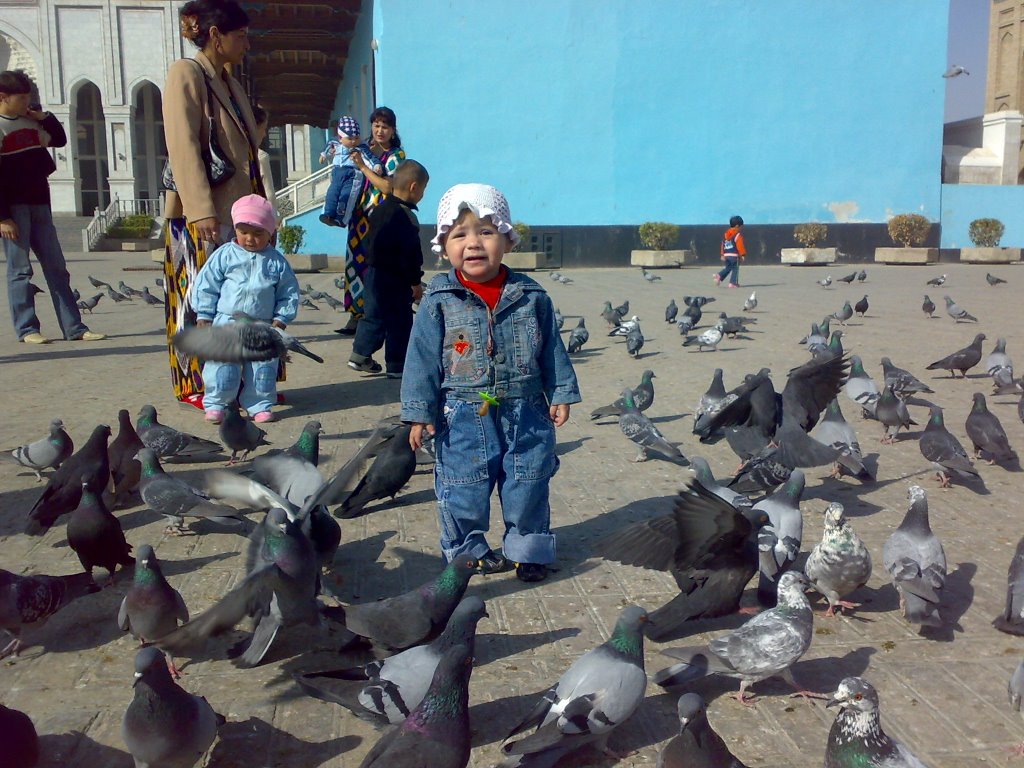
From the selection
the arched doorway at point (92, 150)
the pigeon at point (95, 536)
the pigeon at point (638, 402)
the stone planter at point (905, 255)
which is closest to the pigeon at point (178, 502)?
the pigeon at point (95, 536)

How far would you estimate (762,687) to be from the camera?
2975mm

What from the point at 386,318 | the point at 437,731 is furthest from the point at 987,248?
the point at 437,731

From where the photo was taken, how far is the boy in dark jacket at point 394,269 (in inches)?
284

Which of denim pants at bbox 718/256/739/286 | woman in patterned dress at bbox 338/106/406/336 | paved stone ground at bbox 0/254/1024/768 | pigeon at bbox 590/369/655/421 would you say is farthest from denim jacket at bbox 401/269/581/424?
denim pants at bbox 718/256/739/286

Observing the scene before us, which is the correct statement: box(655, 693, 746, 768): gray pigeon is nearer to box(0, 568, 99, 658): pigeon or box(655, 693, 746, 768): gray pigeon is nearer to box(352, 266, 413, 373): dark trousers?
box(0, 568, 99, 658): pigeon

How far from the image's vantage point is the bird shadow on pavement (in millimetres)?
2504

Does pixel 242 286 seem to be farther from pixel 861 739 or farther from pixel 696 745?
pixel 861 739

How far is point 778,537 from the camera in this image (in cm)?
374

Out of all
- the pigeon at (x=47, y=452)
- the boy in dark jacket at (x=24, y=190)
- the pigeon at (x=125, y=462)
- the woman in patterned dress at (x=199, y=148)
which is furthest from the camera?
the boy in dark jacket at (x=24, y=190)

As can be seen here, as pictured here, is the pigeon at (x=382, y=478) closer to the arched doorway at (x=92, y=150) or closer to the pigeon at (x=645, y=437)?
the pigeon at (x=645, y=437)

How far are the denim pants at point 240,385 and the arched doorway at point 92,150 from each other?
122ft

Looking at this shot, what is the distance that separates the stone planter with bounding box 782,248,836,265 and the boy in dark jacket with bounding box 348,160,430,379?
18.4 meters

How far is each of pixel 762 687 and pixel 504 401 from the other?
144 cm

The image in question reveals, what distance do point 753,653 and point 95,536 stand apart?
99.0 inches
